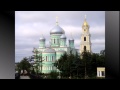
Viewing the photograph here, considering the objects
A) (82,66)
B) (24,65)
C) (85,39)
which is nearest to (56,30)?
(85,39)

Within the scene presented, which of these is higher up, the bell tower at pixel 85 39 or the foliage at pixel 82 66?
the bell tower at pixel 85 39

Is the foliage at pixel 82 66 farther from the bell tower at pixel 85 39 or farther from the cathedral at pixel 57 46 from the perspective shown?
the bell tower at pixel 85 39

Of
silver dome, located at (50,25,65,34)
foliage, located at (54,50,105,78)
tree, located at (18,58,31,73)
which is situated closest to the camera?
foliage, located at (54,50,105,78)

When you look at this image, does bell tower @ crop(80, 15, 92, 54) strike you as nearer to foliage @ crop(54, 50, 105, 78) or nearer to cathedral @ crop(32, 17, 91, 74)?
cathedral @ crop(32, 17, 91, 74)

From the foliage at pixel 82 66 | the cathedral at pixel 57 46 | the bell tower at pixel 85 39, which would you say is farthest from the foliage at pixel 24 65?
the bell tower at pixel 85 39

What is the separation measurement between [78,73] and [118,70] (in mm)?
23997

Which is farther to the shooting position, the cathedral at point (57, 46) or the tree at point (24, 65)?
the cathedral at point (57, 46)

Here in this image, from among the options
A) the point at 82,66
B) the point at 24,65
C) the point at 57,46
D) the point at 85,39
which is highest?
the point at 85,39

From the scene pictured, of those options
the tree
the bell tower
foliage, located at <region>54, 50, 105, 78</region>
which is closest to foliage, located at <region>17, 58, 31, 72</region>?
the tree

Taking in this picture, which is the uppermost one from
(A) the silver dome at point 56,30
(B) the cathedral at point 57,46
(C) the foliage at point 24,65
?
(A) the silver dome at point 56,30

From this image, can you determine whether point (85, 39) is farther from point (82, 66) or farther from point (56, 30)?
point (82, 66)
